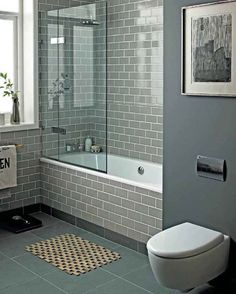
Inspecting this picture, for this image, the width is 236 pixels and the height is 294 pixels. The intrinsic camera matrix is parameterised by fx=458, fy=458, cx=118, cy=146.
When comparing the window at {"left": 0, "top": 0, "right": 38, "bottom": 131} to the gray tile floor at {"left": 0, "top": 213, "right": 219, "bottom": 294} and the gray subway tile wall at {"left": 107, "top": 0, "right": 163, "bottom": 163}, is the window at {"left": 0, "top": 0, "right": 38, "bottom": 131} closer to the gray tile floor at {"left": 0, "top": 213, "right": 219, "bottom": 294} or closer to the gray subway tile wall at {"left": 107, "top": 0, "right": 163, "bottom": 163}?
the gray subway tile wall at {"left": 107, "top": 0, "right": 163, "bottom": 163}

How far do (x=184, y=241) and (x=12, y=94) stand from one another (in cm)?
271

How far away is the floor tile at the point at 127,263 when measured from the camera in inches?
140

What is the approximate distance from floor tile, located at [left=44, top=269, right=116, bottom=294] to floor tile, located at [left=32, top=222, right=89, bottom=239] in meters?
0.79

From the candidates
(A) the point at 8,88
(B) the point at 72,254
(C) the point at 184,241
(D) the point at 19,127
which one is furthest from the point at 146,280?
(A) the point at 8,88

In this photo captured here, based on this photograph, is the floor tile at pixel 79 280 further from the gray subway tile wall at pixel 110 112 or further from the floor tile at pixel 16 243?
the gray subway tile wall at pixel 110 112

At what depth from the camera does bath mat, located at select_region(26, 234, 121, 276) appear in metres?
3.60

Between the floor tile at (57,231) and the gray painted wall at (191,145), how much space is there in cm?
113

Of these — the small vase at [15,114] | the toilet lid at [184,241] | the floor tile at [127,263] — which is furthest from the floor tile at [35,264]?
the small vase at [15,114]

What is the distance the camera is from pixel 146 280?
339 centimetres

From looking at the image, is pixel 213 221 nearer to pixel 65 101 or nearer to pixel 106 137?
pixel 106 137

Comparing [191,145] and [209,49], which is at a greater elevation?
[209,49]

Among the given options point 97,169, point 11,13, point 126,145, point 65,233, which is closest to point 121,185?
point 97,169

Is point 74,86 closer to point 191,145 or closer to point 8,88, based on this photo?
point 8,88

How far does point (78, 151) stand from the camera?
4785mm
